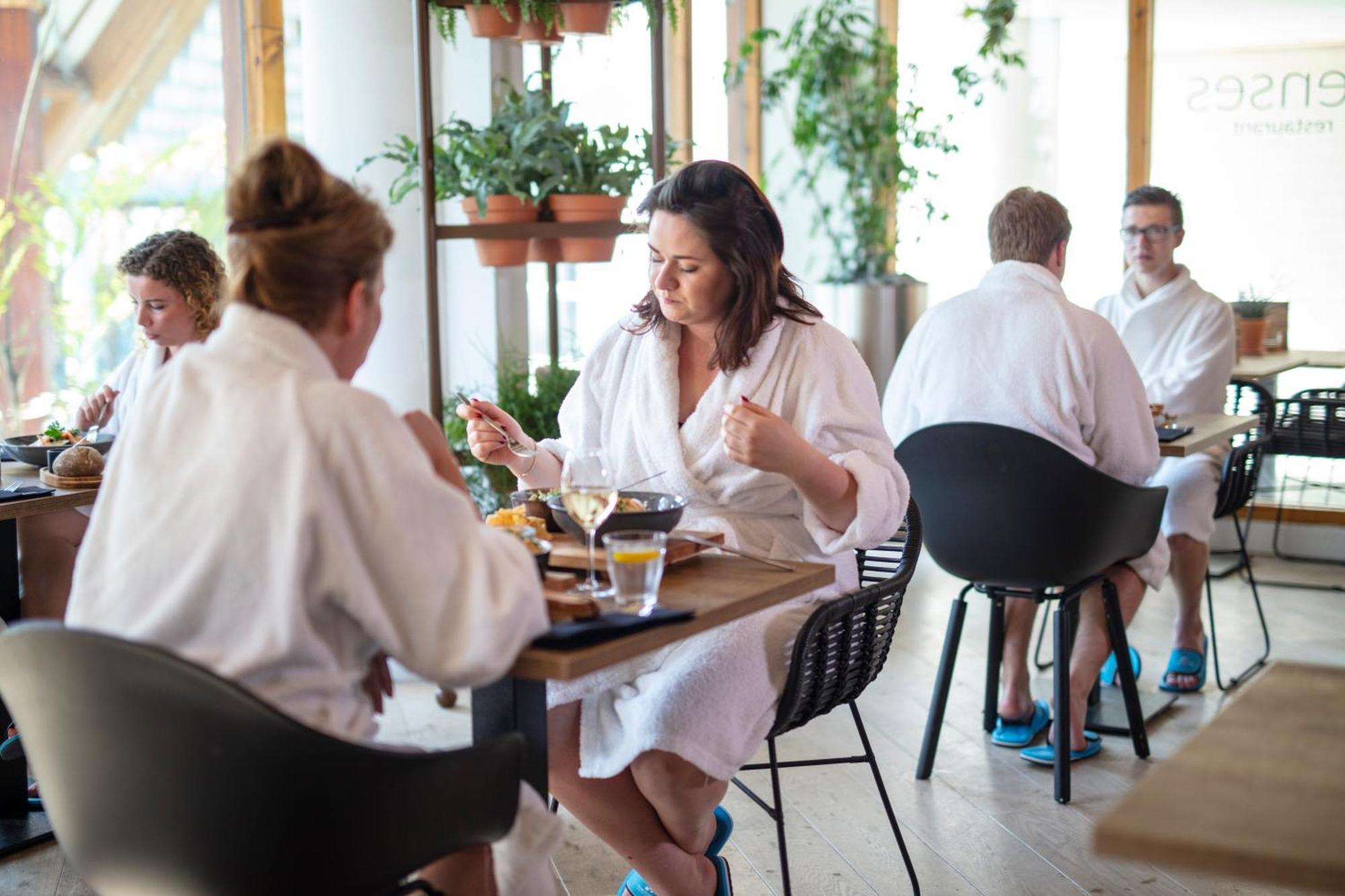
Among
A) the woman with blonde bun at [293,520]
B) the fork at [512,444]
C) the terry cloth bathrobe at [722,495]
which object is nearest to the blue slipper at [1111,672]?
the terry cloth bathrobe at [722,495]

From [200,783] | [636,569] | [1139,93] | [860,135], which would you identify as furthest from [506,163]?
[1139,93]

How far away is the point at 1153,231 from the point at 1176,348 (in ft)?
1.32

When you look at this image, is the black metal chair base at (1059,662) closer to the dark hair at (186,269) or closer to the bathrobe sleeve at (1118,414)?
the bathrobe sleeve at (1118,414)

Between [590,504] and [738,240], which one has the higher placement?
[738,240]

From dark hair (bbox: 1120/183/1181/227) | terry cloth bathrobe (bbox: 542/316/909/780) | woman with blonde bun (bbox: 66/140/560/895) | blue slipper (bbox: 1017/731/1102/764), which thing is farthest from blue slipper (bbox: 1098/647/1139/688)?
woman with blonde bun (bbox: 66/140/560/895)

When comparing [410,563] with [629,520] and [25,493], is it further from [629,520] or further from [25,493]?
[25,493]

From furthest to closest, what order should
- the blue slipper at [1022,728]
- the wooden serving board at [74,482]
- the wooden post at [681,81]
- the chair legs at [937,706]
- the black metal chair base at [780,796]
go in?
1. the wooden post at [681,81]
2. the blue slipper at [1022,728]
3. the chair legs at [937,706]
4. the wooden serving board at [74,482]
5. the black metal chair base at [780,796]

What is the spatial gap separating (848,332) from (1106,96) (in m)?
1.49

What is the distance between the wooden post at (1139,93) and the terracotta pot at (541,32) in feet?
10.1

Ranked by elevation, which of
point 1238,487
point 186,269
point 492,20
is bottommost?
point 1238,487

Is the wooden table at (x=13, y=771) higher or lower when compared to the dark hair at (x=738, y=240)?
lower

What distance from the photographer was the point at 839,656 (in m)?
2.25

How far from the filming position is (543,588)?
179 centimetres

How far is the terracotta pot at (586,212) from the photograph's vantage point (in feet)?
12.5
